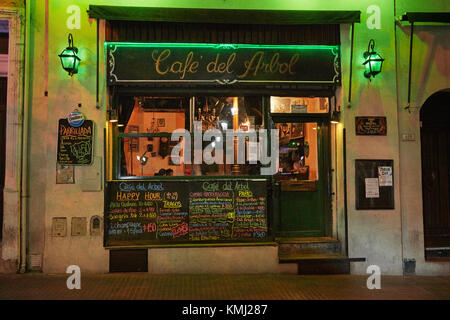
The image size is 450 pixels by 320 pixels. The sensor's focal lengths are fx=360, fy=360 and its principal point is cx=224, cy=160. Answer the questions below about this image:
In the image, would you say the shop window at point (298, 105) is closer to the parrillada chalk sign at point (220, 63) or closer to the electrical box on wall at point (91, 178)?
the parrillada chalk sign at point (220, 63)

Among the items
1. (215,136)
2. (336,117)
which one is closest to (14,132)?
(215,136)

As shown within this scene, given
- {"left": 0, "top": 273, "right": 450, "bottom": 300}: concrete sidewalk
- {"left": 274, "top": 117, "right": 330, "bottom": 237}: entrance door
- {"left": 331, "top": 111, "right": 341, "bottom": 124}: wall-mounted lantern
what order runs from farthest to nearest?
1. {"left": 274, "top": 117, "right": 330, "bottom": 237}: entrance door
2. {"left": 331, "top": 111, "right": 341, "bottom": 124}: wall-mounted lantern
3. {"left": 0, "top": 273, "right": 450, "bottom": 300}: concrete sidewalk

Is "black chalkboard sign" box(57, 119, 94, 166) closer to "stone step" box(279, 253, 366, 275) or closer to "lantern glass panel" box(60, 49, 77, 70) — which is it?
"lantern glass panel" box(60, 49, 77, 70)

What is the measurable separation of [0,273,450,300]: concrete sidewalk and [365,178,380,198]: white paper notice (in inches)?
59.2

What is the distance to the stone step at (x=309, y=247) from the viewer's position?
6.88 metres

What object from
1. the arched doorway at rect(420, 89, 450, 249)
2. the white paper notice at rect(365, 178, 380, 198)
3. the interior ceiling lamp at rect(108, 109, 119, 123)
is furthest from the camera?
the arched doorway at rect(420, 89, 450, 249)

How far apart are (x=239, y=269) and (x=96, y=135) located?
3.60 meters

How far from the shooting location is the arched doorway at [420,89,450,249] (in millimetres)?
7445

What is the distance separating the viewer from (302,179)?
7.36m

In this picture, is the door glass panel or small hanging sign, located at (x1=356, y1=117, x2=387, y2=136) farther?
the door glass panel

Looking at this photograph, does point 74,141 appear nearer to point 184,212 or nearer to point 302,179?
point 184,212

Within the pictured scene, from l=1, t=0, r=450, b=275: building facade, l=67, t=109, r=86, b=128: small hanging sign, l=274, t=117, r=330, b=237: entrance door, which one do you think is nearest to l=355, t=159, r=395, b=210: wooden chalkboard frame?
l=1, t=0, r=450, b=275: building facade

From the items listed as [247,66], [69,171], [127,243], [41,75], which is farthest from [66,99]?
[247,66]
